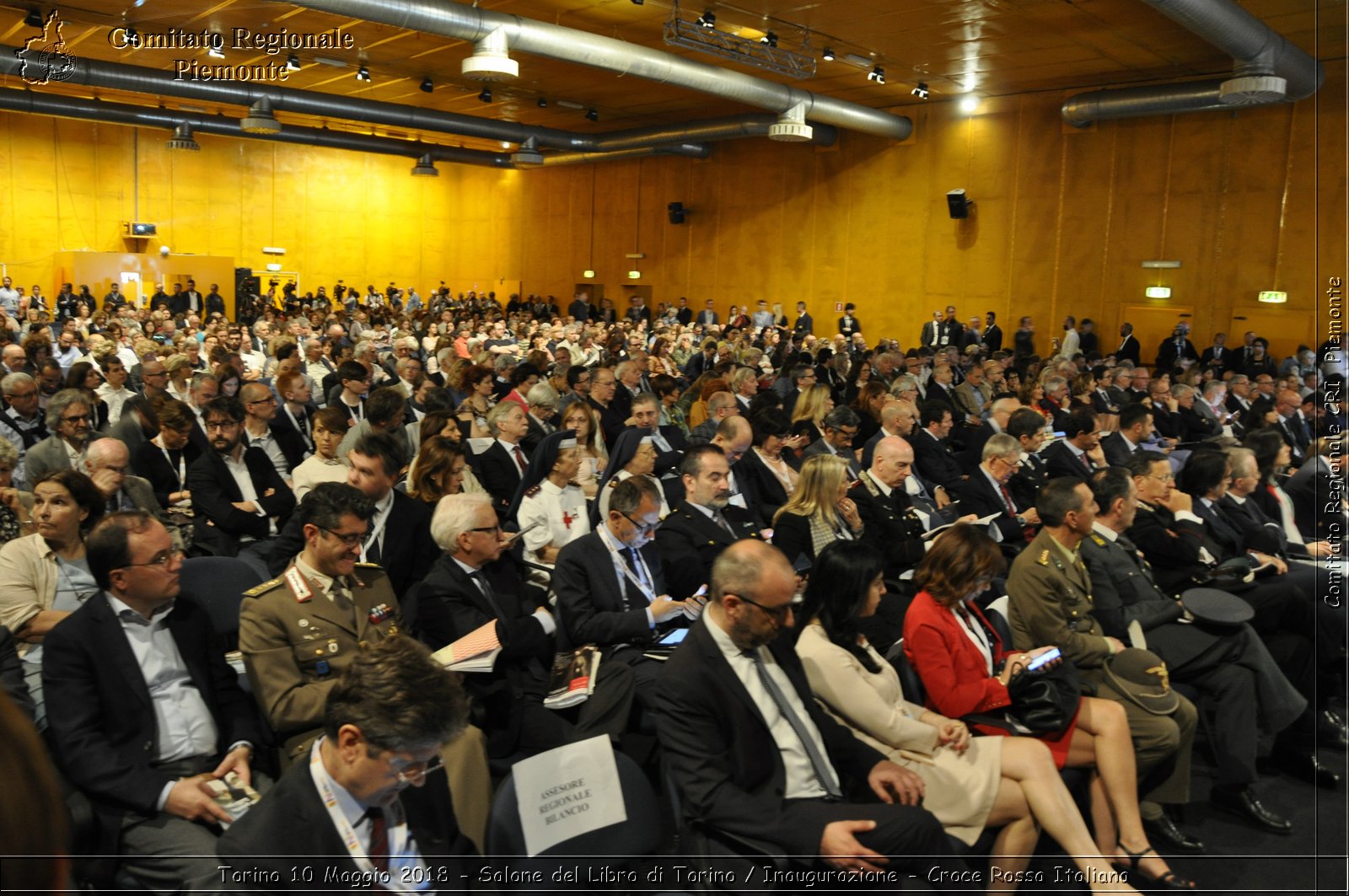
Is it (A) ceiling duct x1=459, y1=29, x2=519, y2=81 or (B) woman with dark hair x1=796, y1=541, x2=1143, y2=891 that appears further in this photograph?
(A) ceiling duct x1=459, y1=29, x2=519, y2=81

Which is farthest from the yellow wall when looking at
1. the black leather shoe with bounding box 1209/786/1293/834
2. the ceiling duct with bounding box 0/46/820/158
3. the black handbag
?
the black handbag

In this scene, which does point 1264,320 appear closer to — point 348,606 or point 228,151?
point 348,606

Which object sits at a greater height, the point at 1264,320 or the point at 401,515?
the point at 1264,320

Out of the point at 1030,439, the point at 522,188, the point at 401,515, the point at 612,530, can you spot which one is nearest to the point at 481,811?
the point at 612,530

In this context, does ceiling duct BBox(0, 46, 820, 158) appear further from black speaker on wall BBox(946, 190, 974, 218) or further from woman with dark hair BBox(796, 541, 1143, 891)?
woman with dark hair BBox(796, 541, 1143, 891)

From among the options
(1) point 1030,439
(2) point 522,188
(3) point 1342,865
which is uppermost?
(2) point 522,188

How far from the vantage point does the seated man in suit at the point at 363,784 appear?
1.81 meters

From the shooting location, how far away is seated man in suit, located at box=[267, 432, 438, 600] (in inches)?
155

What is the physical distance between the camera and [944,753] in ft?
9.57

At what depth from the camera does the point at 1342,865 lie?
334cm

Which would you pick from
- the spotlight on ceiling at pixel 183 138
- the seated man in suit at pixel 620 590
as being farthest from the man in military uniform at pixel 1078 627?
the spotlight on ceiling at pixel 183 138

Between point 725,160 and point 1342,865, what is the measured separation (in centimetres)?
2071

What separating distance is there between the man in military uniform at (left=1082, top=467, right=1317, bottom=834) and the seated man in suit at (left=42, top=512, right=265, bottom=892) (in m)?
3.26

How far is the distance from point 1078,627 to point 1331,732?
1.63 meters
